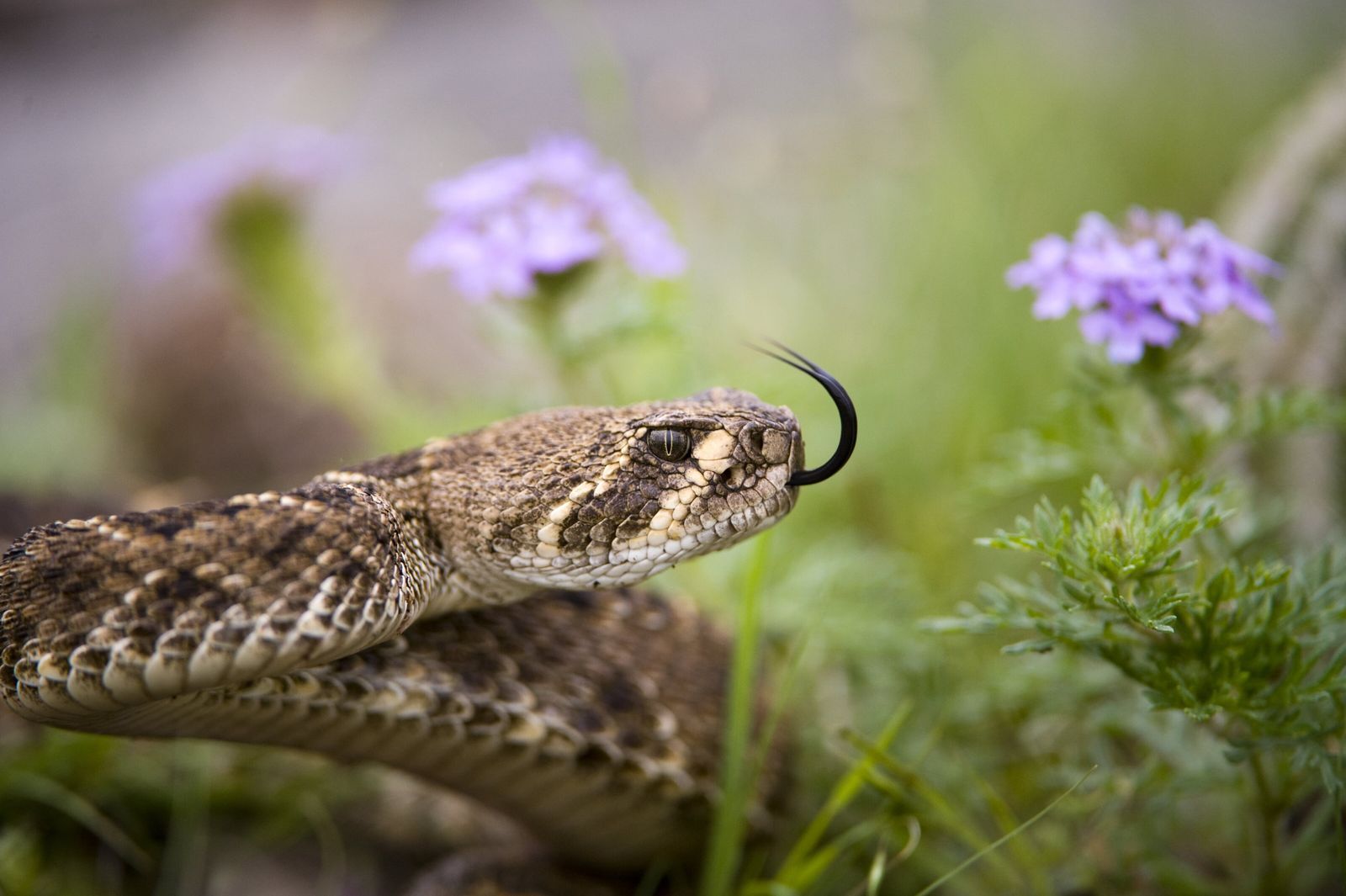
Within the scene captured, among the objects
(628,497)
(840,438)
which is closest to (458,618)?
(628,497)

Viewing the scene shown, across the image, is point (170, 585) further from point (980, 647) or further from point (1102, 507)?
point (980, 647)

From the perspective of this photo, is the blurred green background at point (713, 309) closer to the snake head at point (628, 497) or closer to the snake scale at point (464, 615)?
the snake scale at point (464, 615)

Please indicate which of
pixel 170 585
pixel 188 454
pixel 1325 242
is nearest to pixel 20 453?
pixel 188 454

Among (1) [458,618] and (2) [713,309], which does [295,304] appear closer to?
(2) [713,309]

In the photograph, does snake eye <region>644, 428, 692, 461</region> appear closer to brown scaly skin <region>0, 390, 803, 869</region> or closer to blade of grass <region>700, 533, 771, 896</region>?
brown scaly skin <region>0, 390, 803, 869</region>

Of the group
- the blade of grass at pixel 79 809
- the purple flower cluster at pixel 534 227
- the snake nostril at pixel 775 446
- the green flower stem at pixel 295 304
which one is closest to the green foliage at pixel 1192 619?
the snake nostril at pixel 775 446

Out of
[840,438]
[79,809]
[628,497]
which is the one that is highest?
[840,438]

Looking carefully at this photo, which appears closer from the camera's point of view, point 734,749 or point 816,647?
point 734,749

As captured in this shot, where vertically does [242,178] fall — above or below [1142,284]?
above
